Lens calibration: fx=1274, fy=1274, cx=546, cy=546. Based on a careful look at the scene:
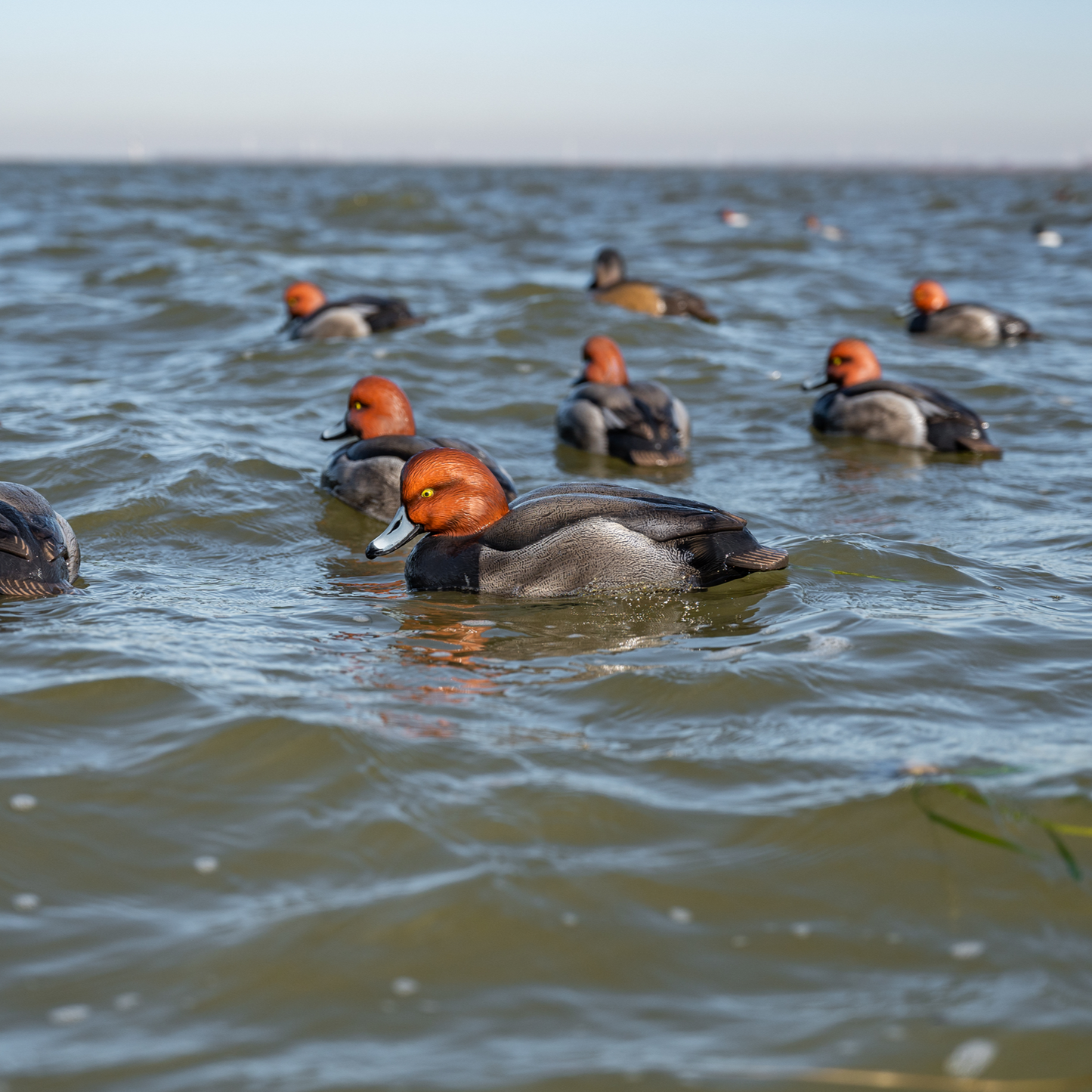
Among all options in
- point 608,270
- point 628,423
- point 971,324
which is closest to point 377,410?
point 628,423

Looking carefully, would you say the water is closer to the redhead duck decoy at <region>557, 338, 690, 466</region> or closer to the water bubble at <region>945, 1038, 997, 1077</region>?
the water bubble at <region>945, 1038, 997, 1077</region>

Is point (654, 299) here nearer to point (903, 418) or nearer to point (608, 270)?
point (608, 270)

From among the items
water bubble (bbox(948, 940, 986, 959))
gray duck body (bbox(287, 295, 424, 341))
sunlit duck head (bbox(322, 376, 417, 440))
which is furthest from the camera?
gray duck body (bbox(287, 295, 424, 341))

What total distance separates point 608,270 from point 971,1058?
605 inches

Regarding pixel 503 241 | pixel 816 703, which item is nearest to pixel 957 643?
pixel 816 703

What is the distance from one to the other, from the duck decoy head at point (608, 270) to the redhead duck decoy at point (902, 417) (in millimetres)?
6295

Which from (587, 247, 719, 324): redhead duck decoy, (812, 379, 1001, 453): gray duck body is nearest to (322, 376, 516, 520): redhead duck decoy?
(812, 379, 1001, 453): gray duck body

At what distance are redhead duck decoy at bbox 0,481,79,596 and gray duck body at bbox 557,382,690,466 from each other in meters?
4.80

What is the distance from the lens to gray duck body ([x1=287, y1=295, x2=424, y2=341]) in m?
14.8

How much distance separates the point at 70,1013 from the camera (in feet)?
11.0

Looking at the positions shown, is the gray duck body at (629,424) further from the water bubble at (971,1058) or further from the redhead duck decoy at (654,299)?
the water bubble at (971,1058)

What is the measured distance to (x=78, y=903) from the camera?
389 centimetres

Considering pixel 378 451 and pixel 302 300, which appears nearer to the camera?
pixel 378 451

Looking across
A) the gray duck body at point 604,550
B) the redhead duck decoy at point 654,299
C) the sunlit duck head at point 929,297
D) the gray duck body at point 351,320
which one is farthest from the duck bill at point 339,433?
the sunlit duck head at point 929,297
